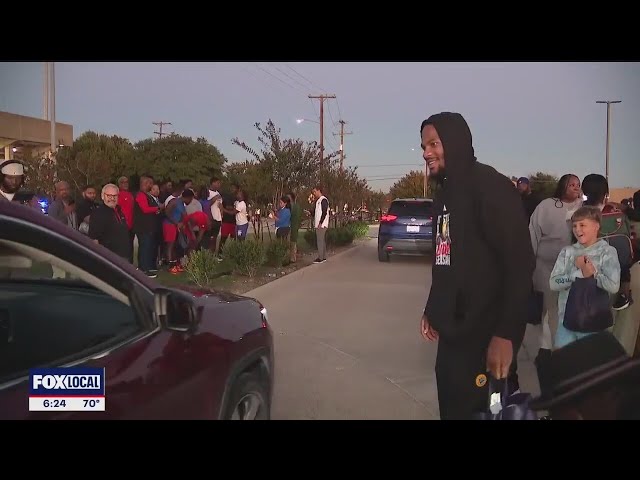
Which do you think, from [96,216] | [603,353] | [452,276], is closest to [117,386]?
[452,276]

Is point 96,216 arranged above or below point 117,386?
above

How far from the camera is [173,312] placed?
2711 mm

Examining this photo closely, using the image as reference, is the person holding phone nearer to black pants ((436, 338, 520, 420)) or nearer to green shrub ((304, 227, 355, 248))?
green shrub ((304, 227, 355, 248))

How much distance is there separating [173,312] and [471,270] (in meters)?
1.44

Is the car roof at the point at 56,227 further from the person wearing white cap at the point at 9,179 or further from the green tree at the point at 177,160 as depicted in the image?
the green tree at the point at 177,160

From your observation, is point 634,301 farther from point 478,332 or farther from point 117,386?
point 117,386

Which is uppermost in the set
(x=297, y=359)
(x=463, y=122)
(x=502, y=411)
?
(x=463, y=122)

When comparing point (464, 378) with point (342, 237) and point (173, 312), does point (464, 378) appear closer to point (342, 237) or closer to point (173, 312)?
point (173, 312)

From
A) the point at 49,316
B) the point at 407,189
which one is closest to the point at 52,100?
the point at 49,316

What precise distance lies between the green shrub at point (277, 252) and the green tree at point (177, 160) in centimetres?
184

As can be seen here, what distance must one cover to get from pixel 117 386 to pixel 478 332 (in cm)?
171

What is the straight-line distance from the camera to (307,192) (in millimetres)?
16188
